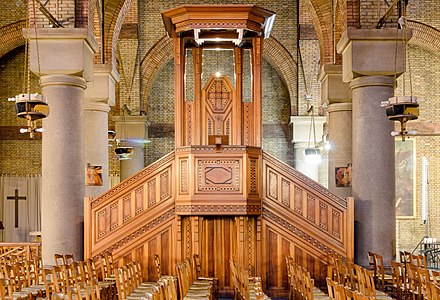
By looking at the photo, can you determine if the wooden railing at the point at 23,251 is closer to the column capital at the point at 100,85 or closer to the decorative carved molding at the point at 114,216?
the decorative carved molding at the point at 114,216

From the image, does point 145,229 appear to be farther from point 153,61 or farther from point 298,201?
point 153,61

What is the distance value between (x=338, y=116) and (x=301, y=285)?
7646 millimetres

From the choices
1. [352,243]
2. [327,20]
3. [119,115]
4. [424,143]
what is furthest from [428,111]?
[352,243]

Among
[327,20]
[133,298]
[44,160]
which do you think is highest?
[327,20]

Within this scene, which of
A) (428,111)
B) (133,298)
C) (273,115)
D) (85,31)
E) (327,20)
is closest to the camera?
(133,298)

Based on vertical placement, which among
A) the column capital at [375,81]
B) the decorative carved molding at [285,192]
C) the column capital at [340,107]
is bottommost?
the decorative carved molding at [285,192]

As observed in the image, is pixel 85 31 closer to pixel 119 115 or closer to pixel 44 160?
pixel 44 160

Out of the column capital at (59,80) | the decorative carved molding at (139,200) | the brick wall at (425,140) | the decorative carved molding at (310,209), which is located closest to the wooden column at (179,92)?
the decorative carved molding at (139,200)

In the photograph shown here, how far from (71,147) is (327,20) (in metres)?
7.37

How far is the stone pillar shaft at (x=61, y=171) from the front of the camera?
12.8 meters

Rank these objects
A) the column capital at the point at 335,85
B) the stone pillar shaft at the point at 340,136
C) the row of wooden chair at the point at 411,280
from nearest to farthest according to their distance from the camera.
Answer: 1. the row of wooden chair at the point at 411,280
2. the column capital at the point at 335,85
3. the stone pillar shaft at the point at 340,136

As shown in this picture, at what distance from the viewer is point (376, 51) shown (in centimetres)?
1294

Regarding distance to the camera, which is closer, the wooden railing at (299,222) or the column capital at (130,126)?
the wooden railing at (299,222)

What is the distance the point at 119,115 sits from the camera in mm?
23344
